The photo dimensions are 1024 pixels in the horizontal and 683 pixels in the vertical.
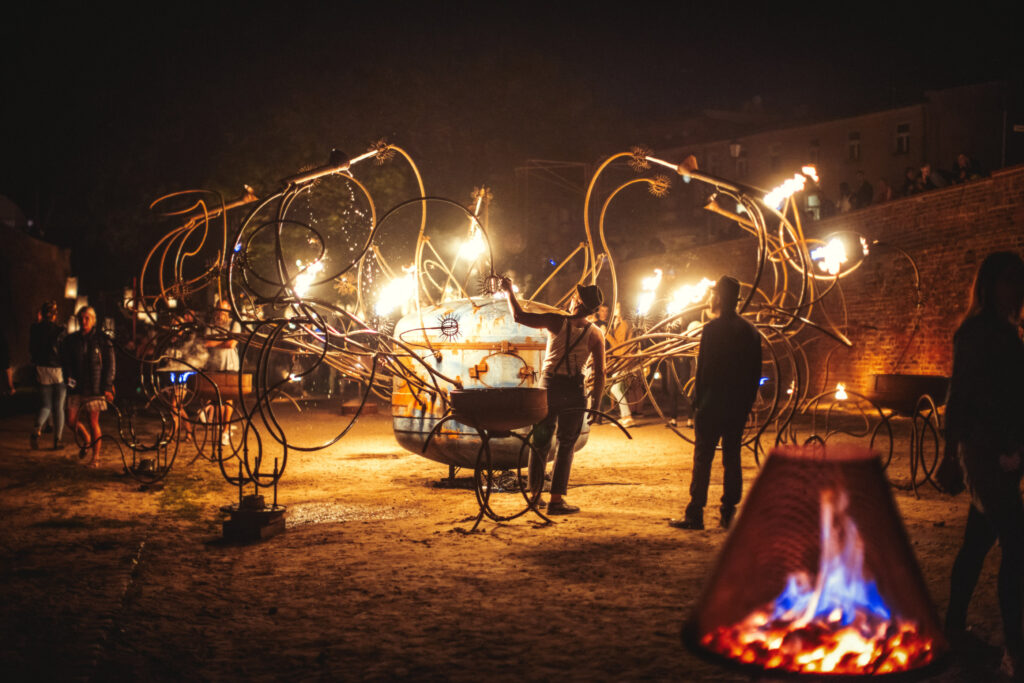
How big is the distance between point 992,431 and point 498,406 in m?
3.68

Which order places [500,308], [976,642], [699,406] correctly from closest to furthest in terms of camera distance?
1. [976,642]
2. [699,406]
3. [500,308]

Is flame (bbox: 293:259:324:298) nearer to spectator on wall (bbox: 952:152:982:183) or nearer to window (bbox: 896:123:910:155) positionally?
spectator on wall (bbox: 952:152:982:183)

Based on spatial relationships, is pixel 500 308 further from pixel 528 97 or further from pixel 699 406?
pixel 528 97

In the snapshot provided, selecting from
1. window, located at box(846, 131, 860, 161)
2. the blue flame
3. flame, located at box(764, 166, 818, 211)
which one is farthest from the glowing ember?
window, located at box(846, 131, 860, 161)

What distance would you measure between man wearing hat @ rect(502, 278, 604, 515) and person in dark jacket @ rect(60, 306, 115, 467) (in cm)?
575

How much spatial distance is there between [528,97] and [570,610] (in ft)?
101

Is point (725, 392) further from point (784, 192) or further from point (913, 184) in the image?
point (913, 184)

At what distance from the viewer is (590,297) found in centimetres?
754

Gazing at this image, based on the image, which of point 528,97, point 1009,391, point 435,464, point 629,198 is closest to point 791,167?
point 629,198

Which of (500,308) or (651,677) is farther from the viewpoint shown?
(500,308)

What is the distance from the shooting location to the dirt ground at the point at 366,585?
3969mm

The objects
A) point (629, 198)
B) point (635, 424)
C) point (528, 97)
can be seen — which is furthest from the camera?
point (629, 198)

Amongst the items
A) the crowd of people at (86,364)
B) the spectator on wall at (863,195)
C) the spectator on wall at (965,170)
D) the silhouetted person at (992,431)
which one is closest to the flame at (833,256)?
the spectator on wall at (965,170)

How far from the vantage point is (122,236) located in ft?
82.5
